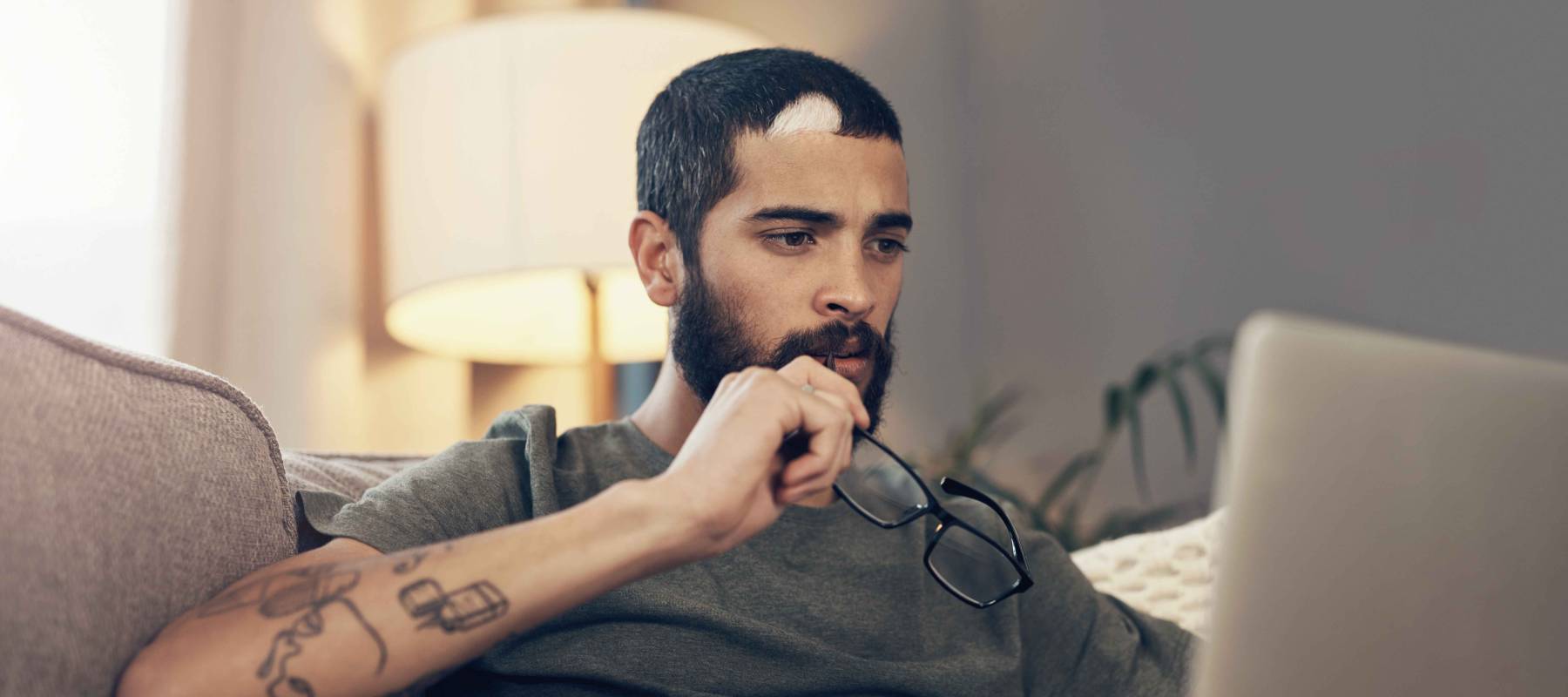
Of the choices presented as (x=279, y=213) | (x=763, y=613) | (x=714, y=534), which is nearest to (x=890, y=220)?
(x=763, y=613)

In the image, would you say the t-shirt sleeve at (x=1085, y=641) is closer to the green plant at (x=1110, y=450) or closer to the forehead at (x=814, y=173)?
the forehead at (x=814, y=173)

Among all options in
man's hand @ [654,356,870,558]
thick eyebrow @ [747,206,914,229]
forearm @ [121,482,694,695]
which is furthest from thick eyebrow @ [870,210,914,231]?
forearm @ [121,482,694,695]

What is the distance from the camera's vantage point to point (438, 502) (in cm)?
88

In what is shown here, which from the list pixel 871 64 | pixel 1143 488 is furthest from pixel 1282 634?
pixel 871 64

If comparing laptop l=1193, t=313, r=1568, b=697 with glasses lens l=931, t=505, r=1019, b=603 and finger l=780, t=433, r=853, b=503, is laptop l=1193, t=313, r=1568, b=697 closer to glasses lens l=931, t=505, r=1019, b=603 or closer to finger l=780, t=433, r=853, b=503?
finger l=780, t=433, r=853, b=503

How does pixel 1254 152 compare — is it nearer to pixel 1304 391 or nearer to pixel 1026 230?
pixel 1026 230

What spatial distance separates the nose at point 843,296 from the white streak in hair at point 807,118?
0.43 ft

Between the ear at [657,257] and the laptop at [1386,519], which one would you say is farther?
the ear at [657,257]

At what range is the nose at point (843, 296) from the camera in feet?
3.42

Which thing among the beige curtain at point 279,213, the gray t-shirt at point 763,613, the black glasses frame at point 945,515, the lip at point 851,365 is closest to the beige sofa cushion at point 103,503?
the gray t-shirt at point 763,613

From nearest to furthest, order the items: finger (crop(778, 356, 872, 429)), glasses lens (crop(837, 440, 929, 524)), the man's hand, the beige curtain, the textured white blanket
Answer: the man's hand → finger (crop(778, 356, 872, 429)) → glasses lens (crop(837, 440, 929, 524)) → the textured white blanket → the beige curtain

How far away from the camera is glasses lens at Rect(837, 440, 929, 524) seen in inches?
38.5

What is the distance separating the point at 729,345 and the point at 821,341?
0.27 feet

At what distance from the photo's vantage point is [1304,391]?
17.8 inches
